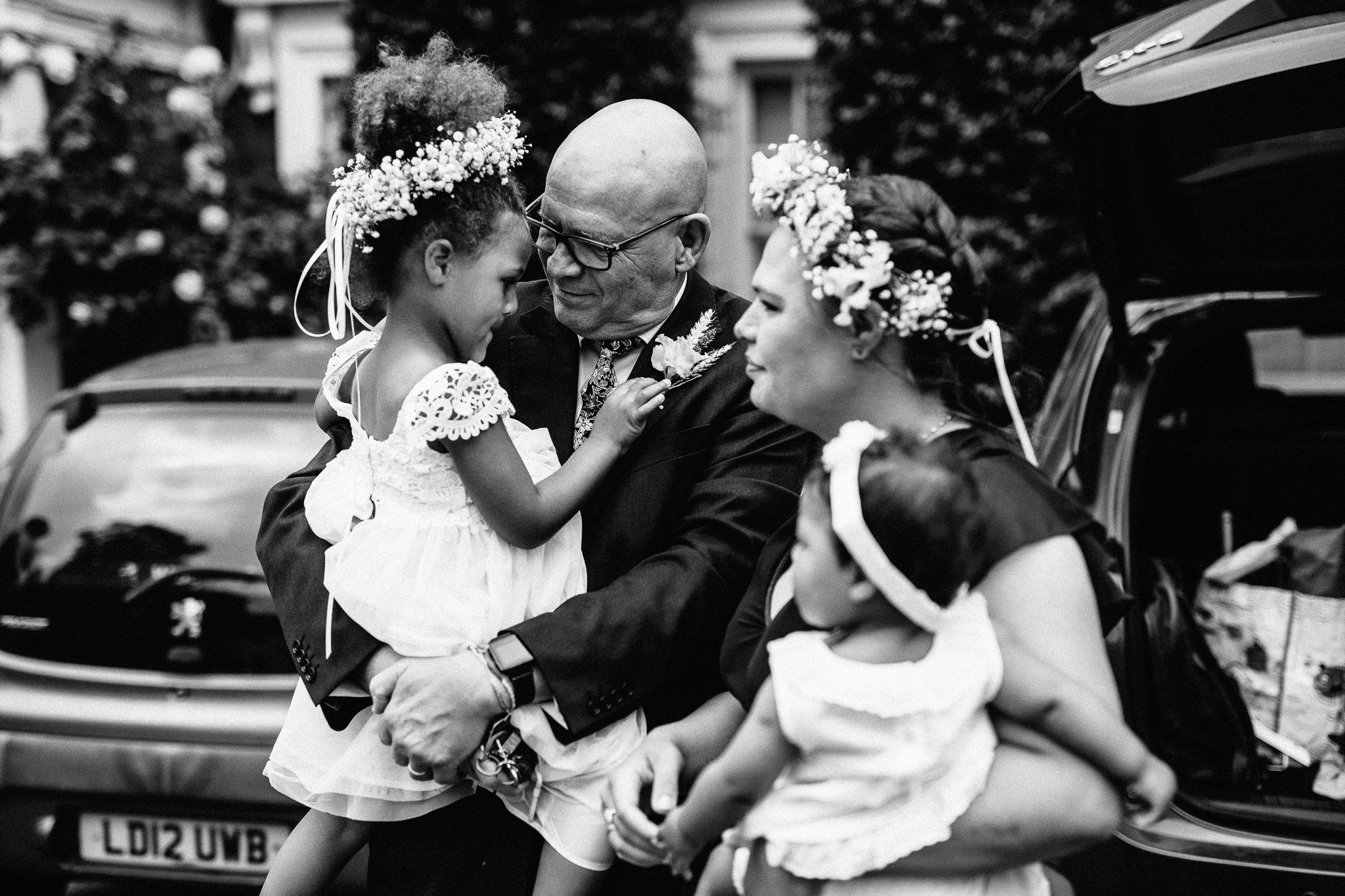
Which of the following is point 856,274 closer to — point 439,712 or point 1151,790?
point 1151,790

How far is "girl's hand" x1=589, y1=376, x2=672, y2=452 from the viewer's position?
2.13 metres

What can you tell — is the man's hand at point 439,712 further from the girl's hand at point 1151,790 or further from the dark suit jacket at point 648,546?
the girl's hand at point 1151,790

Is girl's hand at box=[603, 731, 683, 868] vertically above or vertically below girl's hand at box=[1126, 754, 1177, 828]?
below

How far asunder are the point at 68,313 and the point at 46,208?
2.53 feet

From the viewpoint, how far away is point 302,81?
1057 cm

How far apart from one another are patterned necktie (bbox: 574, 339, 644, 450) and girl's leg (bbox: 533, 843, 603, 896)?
70 centimetres

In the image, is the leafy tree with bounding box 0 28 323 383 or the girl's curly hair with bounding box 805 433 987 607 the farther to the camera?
the leafy tree with bounding box 0 28 323 383

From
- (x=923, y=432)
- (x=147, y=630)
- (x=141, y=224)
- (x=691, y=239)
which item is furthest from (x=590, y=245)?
(x=141, y=224)

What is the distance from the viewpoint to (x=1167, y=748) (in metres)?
2.72

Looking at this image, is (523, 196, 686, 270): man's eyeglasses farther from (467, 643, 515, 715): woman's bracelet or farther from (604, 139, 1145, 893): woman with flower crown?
(467, 643, 515, 715): woman's bracelet

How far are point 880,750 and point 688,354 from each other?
91 centimetres

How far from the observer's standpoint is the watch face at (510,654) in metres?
2.06

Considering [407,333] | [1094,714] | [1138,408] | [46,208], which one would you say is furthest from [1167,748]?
[46,208]

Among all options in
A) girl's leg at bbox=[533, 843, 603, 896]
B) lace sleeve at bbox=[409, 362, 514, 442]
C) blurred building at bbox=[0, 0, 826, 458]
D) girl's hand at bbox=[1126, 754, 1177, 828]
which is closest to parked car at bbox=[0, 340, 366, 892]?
girl's leg at bbox=[533, 843, 603, 896]
